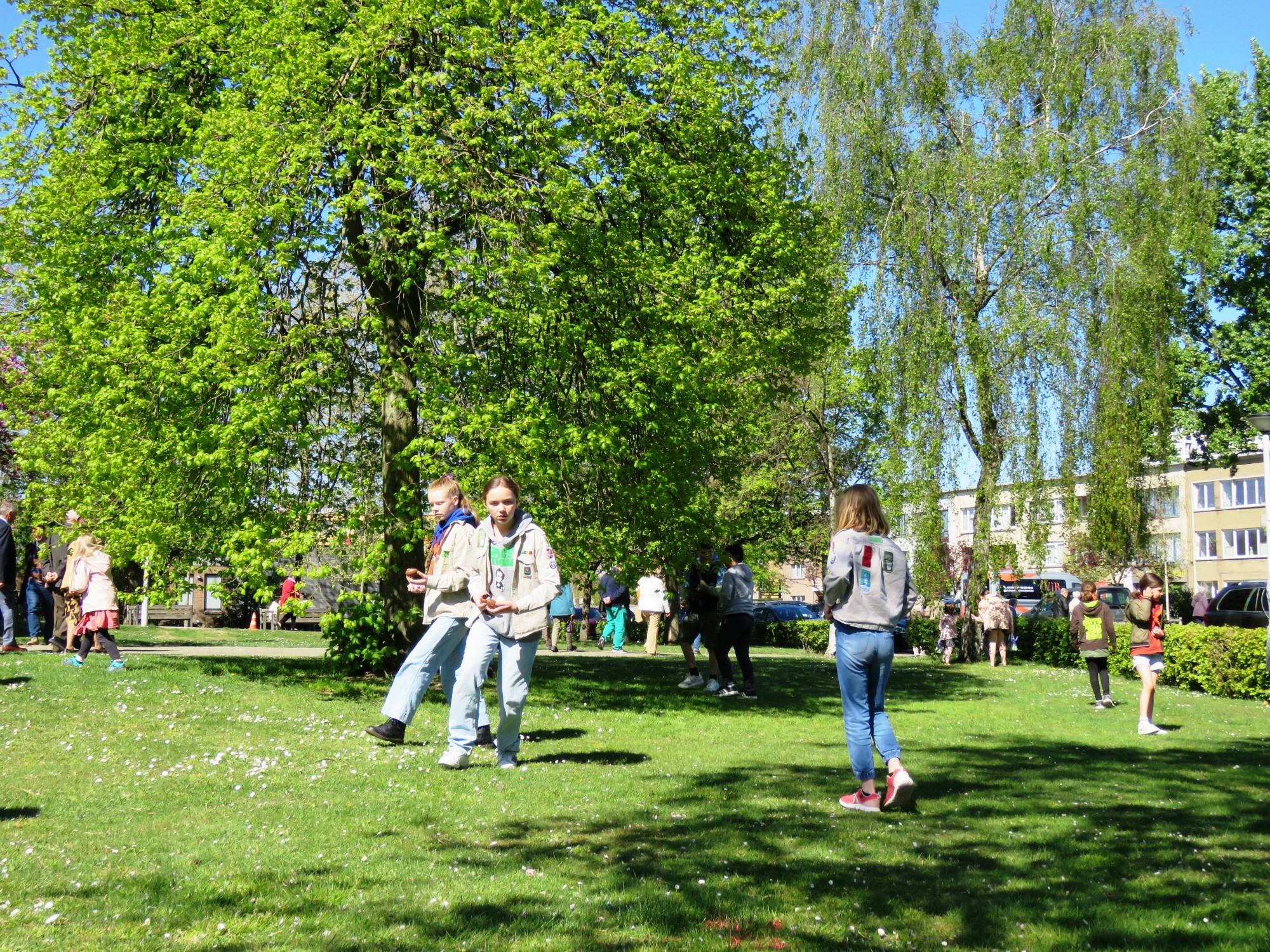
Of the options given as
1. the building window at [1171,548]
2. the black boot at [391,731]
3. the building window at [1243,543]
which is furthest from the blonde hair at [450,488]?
the building window at [1171,548]

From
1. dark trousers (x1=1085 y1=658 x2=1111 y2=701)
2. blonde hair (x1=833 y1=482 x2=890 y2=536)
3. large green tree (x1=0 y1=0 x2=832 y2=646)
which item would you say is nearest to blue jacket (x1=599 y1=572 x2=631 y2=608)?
large green tree (x1=0 y1=0 x2=832 y2=646)

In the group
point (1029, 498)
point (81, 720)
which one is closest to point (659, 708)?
point (81, 720)

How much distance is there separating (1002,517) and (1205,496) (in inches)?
2136

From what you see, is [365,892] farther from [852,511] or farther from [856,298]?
[856,298]

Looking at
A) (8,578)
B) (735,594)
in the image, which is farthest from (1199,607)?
(8,578)

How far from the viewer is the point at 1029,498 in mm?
23047

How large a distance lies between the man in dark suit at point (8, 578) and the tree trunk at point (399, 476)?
4.76 m

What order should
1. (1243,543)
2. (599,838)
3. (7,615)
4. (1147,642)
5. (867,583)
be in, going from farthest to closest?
(1243,543)
(7,615)
(1147,642)
(867,583)
(599,838)

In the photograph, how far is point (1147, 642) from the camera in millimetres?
11586

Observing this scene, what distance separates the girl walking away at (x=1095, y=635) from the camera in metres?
14.7

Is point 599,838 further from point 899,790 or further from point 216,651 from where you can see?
point 216,651

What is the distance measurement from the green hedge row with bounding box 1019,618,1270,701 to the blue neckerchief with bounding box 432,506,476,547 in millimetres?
13745

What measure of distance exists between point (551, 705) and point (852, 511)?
654 centimetres

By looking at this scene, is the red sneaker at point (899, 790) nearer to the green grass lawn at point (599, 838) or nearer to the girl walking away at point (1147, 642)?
the green grass lawn at point (599, 838)
